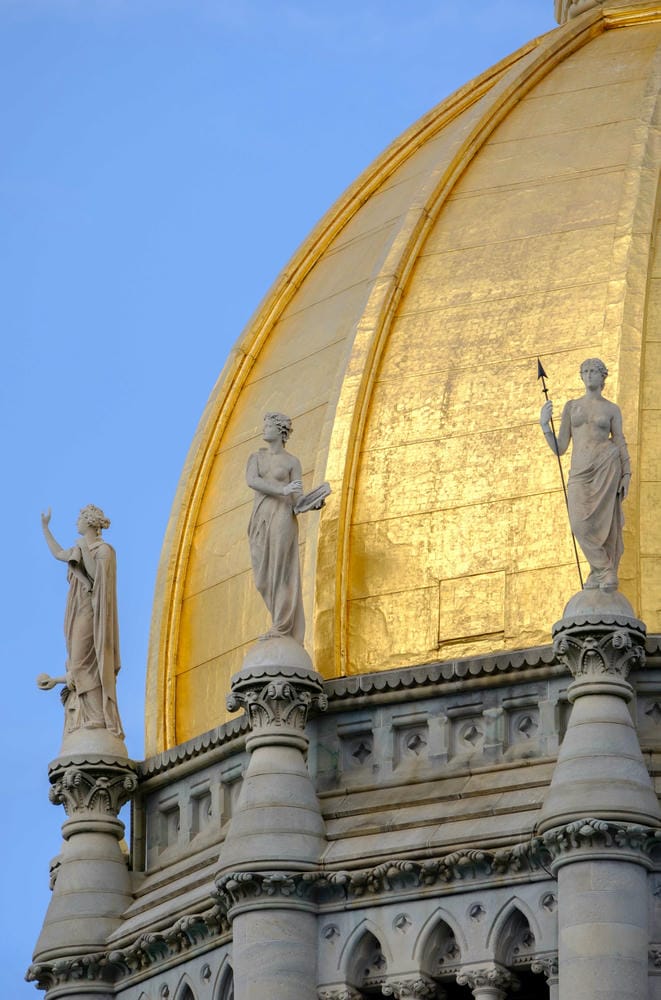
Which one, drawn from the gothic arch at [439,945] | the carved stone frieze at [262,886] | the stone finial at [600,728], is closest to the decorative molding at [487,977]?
the gothic arch at [439,945]

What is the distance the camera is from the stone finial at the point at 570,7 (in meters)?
62.5

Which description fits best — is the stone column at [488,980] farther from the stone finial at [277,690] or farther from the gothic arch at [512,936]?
the stone finial at [277,690]

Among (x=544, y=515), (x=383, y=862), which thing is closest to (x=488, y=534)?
(x=544, y=515)

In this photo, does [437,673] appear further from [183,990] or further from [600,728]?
[183,990]

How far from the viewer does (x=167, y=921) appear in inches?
2079

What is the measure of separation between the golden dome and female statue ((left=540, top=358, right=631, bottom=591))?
1.16m

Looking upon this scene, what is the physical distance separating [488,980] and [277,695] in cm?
409

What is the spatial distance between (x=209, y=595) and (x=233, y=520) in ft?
3.43

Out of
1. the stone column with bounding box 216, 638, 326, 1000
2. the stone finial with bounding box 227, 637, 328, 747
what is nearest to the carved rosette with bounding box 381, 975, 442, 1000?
the stone column with bounding box 216, 638, 326, 1000

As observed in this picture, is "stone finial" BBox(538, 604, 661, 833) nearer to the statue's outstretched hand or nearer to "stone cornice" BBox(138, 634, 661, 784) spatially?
"stone cornice" BBox(138, 634, 661, 784)

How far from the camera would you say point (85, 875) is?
5431 cm

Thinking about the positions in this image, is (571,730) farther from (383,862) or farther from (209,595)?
(209,595)

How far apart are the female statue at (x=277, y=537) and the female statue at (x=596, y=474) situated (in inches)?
133

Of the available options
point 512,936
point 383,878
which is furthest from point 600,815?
point 383,878
